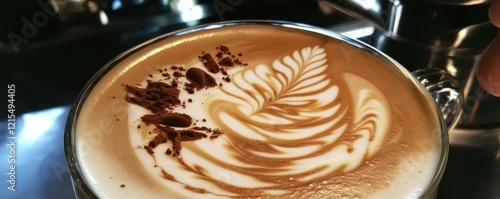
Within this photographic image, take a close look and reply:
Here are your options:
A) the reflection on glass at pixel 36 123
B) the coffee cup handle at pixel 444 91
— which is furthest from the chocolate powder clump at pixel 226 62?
the reflection on glass at pixel 36 123

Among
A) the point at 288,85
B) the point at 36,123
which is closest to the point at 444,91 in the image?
the point at 288,85

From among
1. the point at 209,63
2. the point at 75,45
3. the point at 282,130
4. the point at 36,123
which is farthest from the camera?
the point at 75,45

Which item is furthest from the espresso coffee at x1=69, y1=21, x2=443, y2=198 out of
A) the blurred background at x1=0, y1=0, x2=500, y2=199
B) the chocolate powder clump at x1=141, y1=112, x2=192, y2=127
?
the blurred background at x1=0, y1=0, x2=500, y2=199

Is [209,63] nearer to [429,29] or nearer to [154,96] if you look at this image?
[154,96]

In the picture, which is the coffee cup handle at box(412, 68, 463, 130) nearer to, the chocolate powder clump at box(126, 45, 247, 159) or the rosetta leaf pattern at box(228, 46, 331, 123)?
the rosetta leaf pattern at box(228, 46, 331, 123)

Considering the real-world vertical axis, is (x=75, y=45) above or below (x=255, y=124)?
above

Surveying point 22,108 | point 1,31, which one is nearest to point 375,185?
point 22,108

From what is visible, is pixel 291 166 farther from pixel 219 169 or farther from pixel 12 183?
pixel 12 183

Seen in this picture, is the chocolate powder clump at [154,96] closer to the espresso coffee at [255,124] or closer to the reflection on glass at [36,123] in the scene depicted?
the espresso coffee at [255,124]

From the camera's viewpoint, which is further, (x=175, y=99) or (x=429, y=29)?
(x=429, y=29)
